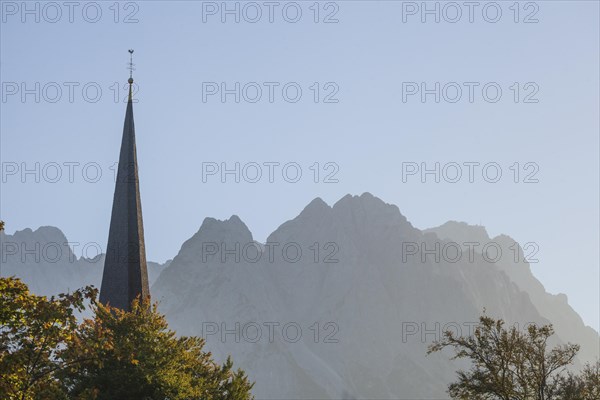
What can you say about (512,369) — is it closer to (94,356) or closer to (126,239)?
(94,356)

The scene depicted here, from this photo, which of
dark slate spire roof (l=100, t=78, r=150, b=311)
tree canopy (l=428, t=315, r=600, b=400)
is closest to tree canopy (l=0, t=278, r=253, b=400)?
dark slate spire roof (l=100, t=78, r=150, b=311)

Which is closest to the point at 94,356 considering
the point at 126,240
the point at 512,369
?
the point at 512,369

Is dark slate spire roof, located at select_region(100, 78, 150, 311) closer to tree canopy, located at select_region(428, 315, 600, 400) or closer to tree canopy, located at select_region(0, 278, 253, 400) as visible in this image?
tree canopy, located at select_region(0, 278, 253, 400)

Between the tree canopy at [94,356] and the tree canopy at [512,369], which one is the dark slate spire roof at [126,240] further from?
the tree canopy at [512,369]

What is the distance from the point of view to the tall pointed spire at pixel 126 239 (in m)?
59.4

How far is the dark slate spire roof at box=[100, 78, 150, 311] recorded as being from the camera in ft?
195

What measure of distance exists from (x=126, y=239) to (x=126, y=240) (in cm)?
7

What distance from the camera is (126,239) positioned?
6141 cm

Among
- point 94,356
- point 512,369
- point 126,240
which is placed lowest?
point 94,356

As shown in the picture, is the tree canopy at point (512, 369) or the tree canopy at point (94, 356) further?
the tree canopy at point (512, 369)

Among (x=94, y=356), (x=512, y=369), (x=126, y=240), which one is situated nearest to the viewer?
(x=94, y=356)

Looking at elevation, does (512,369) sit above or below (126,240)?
below

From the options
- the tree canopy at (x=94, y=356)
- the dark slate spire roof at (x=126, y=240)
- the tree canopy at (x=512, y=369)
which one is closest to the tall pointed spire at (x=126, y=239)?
the dark slate spire roof at (x=126, y=240)

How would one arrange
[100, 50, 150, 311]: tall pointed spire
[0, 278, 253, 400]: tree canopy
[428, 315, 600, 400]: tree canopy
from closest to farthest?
[0, 278, 253, 400]: tree canopy, [428, 315, 600, 400]: tree canopy, [100, 50, 150, 311]: tall pointed spire
